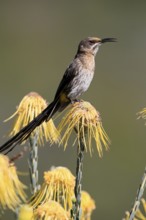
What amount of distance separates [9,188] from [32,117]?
3.29 ft

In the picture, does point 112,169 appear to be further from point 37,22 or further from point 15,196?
point 15,196

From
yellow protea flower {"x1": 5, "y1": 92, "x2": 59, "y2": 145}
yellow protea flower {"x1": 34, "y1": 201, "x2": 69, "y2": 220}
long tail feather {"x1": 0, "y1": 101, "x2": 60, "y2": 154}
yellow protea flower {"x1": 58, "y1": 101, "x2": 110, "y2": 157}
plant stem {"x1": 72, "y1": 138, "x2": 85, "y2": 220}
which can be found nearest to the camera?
yellow protea flower {"x1": 34, "y1": 201, "x2": 69, "y2": 220}

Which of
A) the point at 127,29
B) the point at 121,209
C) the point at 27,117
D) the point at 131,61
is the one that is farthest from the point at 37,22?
the point at 27,117

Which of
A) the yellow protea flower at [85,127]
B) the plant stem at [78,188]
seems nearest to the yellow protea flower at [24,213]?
the plant stem at [78,188]

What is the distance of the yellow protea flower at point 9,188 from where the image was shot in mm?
2404

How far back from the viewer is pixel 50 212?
2602 millimetres

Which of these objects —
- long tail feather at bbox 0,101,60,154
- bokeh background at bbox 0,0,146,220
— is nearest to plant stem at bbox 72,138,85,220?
long tail feather at bbox 0,101,60,154

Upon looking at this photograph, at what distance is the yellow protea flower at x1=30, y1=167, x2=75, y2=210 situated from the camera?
2.86m

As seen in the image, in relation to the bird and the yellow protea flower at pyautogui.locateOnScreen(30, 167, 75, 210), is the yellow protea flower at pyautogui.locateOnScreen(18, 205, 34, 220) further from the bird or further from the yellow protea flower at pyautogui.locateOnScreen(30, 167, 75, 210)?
the bird

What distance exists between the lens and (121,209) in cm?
1189

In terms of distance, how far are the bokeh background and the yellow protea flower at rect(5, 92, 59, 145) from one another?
6.27m

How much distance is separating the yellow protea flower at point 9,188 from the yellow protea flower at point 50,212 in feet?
0.44

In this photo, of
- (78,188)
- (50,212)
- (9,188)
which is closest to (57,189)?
(78,188)

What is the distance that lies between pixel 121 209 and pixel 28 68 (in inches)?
347
